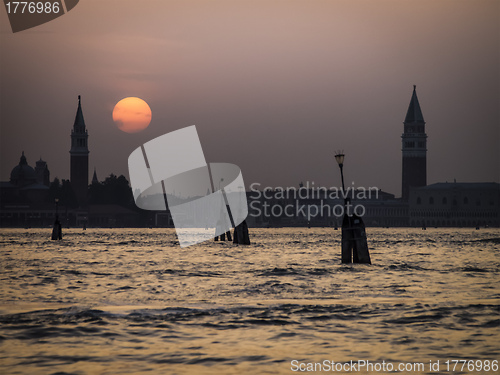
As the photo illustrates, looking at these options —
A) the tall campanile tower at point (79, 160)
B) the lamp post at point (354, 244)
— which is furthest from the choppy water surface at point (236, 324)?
the tall campanile tower at point (79, 160)

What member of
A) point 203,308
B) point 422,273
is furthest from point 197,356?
point 422,273

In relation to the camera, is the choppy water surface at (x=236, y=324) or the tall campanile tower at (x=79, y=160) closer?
the choppy water surface at (x=236, y=324)

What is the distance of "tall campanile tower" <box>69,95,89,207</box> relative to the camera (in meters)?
187

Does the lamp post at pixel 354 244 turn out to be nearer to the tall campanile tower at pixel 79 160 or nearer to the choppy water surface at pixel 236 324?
the choppy water surface at pixel 236 324

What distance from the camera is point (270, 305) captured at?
1398 centimetres

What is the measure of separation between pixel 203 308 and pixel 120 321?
2021mm

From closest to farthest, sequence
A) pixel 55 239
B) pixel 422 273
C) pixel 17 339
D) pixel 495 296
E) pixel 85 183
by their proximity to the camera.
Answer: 1. pixel 17 339
2. pixel 495 296
3. pixel 422 273
4. pixel 55 239
5. pixel 85 183

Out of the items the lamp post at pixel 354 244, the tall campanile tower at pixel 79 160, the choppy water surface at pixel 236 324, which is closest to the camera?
the choppy water surface at pixel 236 324

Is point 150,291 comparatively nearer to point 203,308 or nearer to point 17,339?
point 203,308

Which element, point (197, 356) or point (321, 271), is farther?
point (321, 271)

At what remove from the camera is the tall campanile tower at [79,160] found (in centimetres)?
18712

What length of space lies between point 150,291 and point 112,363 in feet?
28.1

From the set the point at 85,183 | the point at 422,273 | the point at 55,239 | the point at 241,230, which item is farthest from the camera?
the point at 85,183

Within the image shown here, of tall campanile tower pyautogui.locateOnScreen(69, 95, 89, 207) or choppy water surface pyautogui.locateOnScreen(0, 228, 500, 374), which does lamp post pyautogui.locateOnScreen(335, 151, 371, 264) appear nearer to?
choppy water surface pyautogui.locateOnScreen(0, 228, 500, 374)
